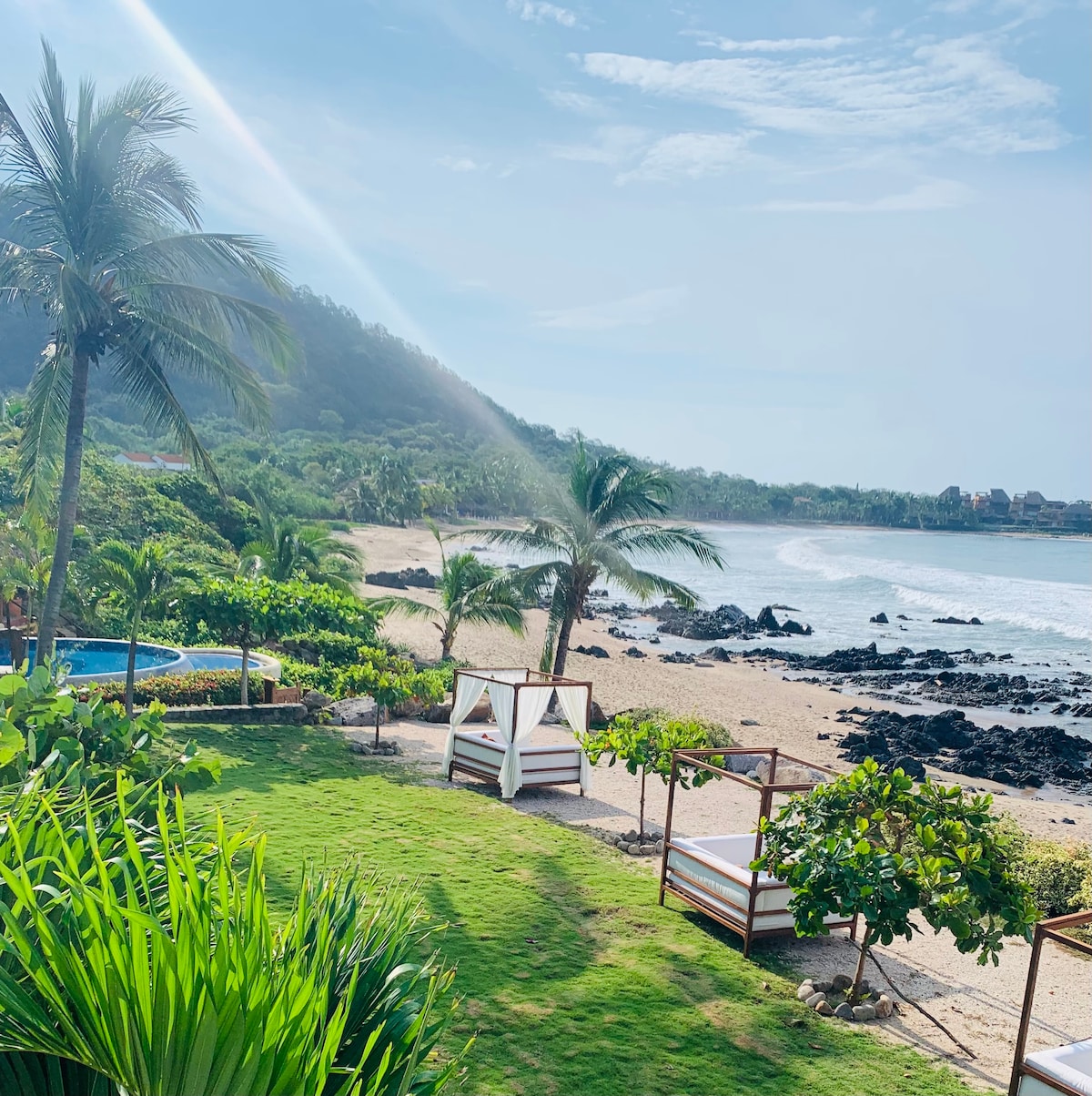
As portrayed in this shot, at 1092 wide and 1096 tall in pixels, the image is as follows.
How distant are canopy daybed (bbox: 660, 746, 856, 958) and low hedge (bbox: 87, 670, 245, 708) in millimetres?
8100

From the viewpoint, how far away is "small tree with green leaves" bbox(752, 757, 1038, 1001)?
5809 mm

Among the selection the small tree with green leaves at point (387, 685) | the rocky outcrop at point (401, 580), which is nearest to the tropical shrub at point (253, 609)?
the small tree with green leaves at point (387, 685)

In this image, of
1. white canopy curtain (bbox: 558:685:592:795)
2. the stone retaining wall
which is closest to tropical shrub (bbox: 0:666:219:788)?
white canopy curtain (bbox: 558:685:592:795)

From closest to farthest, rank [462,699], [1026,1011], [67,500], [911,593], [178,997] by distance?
[178,997]
[1026,1011]
[462,699]
[67,500]
[911,593]

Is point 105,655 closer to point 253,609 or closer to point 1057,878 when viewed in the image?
point 253,609

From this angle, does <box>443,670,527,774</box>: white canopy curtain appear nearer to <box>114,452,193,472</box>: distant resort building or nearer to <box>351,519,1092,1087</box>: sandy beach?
<box>351,519,1092,1087</box>: sandy beach

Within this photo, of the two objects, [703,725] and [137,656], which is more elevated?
[703,725]

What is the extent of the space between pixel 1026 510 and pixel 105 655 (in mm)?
132948

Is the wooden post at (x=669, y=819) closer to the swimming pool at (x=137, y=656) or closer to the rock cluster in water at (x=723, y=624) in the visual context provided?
the swimming pool at (x=137, y=656)

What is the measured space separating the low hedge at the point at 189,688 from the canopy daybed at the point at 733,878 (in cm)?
810

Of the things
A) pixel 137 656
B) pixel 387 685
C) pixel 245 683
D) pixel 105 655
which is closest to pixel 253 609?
pixel 245 683

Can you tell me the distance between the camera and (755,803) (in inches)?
489

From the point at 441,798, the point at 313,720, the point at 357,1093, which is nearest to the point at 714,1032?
the point at 357,1093

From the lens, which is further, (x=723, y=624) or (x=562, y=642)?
(x=723, y=624)
